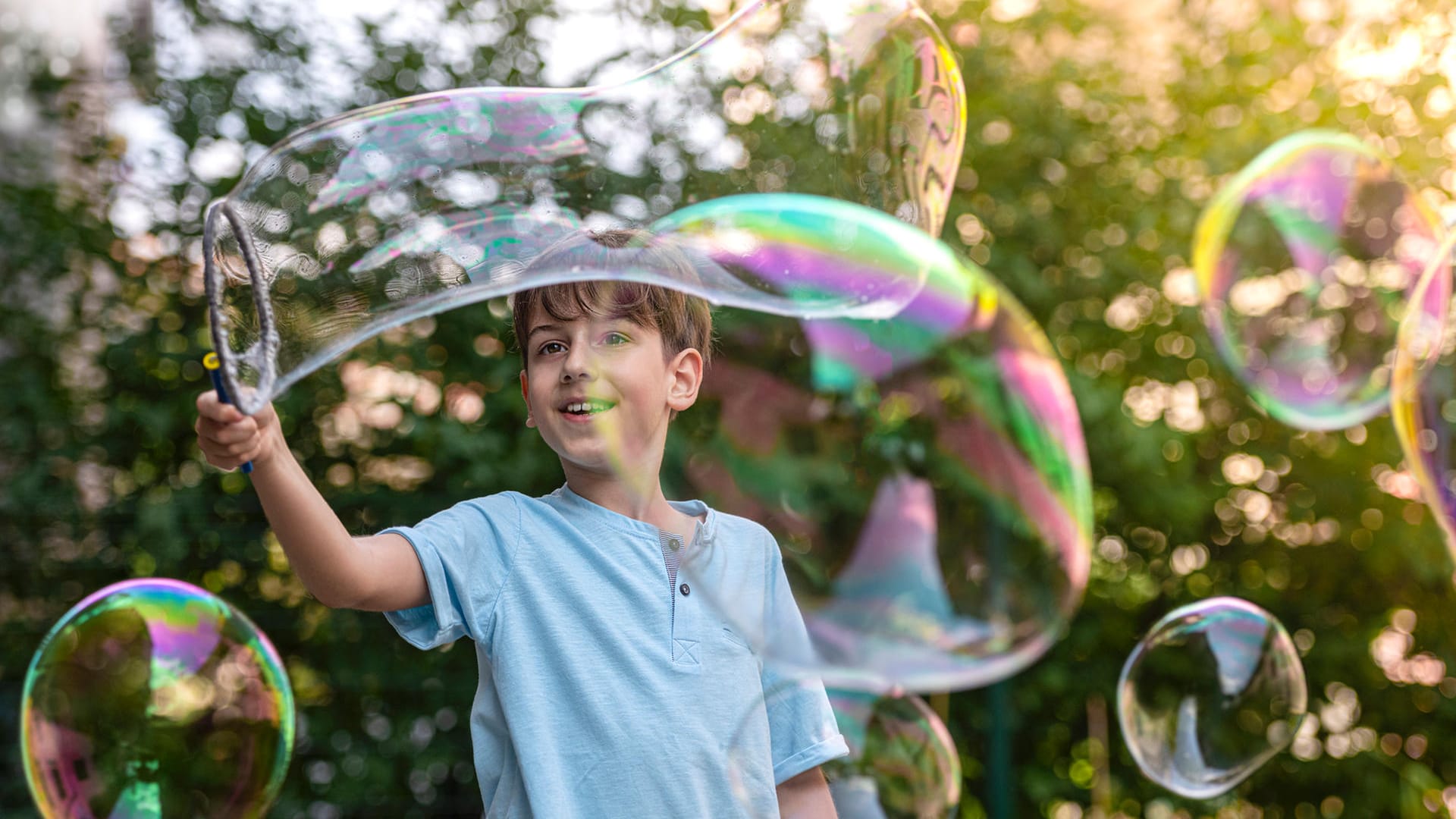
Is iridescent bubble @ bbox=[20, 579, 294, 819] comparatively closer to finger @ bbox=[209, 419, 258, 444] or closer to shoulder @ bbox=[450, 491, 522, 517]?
shoulder @ bbox=[450, 491, 522, 517]

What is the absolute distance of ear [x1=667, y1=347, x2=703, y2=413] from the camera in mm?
1444

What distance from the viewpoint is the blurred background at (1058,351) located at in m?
2.88

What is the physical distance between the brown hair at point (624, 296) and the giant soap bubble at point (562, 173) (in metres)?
0.03

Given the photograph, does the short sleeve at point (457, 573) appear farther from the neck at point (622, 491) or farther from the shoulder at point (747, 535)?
the shoulder at point (747, 535)

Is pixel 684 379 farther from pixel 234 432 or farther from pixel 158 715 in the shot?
pixel 158 715

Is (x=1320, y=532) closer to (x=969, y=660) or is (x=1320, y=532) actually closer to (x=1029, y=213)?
(x=1029, y=213)

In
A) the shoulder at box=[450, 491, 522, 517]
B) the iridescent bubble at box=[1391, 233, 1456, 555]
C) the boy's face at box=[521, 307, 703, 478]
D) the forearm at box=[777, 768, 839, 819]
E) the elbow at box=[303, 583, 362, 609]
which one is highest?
the boy's face at box=[521, 307, 703, 478]

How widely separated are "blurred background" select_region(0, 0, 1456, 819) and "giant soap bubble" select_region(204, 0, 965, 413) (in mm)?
1210

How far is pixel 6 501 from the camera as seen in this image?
287 centimetres

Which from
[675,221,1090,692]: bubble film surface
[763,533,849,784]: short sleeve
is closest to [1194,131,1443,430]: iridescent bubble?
[675,221,1090,692]: bubble film surface

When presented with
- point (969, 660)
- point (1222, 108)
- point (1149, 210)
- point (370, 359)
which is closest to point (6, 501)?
point (370, 359)

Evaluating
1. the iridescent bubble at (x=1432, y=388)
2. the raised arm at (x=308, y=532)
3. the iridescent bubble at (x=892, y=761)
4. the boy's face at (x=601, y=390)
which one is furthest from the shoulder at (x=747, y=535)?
the iridescent bubble at (x=1432, y=388)

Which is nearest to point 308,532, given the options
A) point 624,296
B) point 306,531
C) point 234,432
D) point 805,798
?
point 306,531

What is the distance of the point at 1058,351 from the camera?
3164 mm
